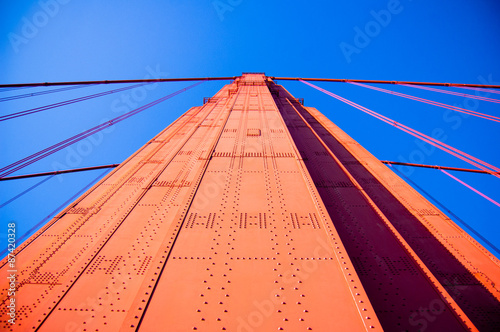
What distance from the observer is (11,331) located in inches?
131

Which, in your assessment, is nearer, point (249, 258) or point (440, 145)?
point (249, 258)

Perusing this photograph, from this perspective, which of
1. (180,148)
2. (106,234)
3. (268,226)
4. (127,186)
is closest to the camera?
(268,226)

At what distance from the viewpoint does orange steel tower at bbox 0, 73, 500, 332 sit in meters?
2.94

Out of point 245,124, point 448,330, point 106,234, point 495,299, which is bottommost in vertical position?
point 495,299

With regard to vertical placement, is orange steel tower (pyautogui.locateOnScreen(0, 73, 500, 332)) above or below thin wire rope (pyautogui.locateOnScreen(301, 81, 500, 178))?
below

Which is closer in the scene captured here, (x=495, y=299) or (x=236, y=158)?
(x=495, y=299)

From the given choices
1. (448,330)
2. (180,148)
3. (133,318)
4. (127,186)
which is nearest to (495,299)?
(448,330)

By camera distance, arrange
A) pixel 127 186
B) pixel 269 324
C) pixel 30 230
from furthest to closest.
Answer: pixel 127 186
pixel 30 230
pixel 269 324

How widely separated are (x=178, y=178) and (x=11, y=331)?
15.0 feet

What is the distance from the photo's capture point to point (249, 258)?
144 inches

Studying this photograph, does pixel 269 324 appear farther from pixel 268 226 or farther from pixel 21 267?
pixel 21 267

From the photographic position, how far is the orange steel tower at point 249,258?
2941mm

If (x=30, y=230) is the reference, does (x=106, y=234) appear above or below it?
above

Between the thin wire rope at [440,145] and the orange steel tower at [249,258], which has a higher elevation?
the thin wire rope at [440,145]
